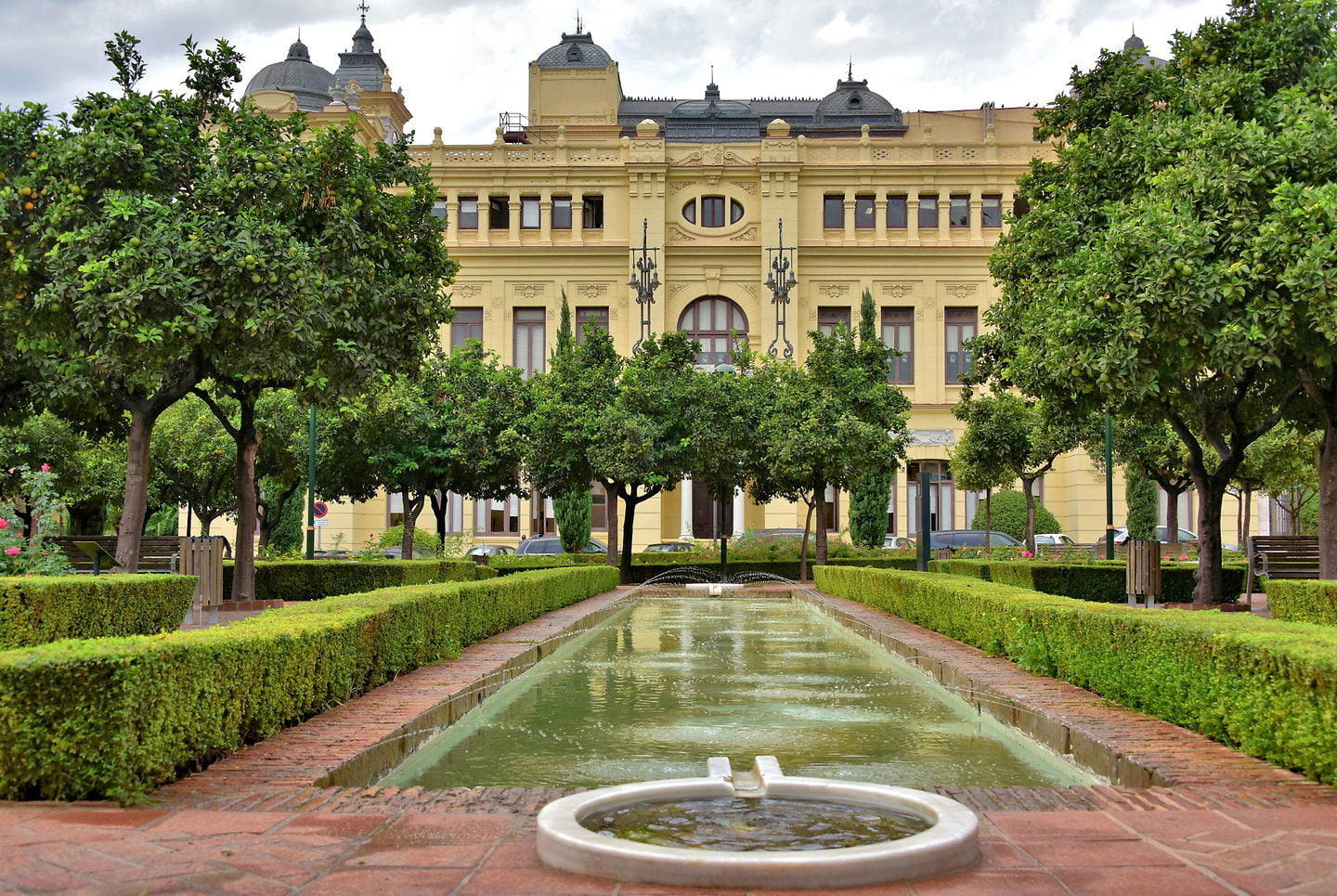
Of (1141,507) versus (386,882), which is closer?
(386,882)

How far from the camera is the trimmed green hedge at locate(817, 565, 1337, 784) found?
5.26m

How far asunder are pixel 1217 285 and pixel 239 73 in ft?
40.9

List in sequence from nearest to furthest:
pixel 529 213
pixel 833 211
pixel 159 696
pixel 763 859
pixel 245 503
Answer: pixel 763 859, pixel 159 696, pixel 245 503, pixel 833 211, pixel 529 213

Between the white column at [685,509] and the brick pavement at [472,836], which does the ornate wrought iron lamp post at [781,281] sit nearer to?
the white column at [685,509]

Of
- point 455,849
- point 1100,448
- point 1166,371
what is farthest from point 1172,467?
point 455,849

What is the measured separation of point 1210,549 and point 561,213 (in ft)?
97.8

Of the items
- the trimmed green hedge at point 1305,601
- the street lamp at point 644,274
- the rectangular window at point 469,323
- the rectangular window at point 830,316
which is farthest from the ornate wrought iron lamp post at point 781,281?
the trimmed green hedge at point 1305,601

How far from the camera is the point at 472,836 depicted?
4.30m

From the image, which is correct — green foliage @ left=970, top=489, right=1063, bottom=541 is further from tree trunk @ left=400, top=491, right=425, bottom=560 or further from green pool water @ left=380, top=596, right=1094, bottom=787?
green pool water @ left=380, top=596, right=1094, bottom=787

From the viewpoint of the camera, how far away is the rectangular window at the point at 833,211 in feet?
140

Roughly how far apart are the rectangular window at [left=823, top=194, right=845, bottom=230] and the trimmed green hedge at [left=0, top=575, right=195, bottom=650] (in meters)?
33.5

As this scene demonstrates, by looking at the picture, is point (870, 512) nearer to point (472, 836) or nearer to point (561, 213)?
point (561, 213)

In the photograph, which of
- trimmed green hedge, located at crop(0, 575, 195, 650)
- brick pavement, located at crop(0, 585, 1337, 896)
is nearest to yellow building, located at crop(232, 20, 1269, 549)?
trimmed green hedge, located at crop(0, 575, 195, 650)

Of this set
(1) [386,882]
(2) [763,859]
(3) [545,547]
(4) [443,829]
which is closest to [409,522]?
(3) [545,547]
